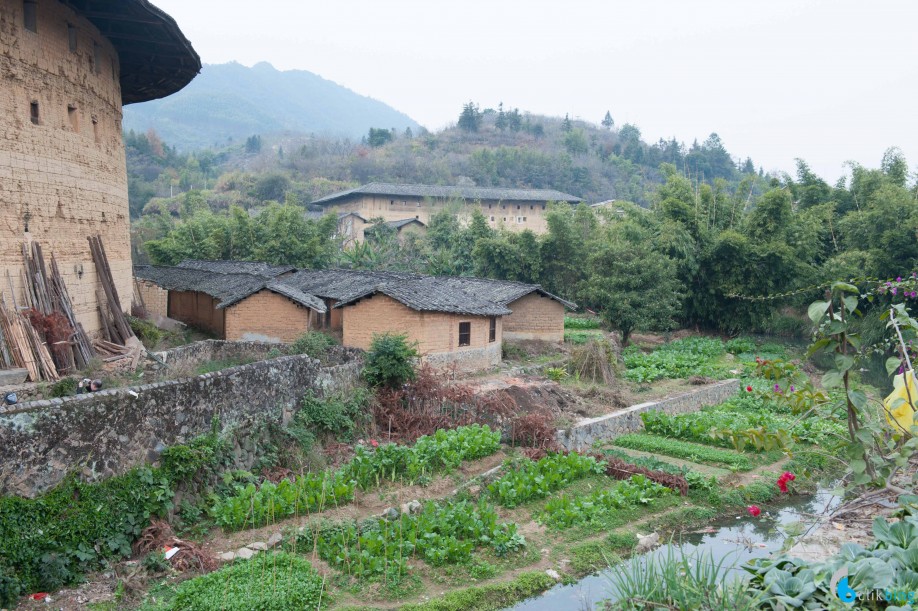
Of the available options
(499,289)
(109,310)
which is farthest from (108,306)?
(499,289)

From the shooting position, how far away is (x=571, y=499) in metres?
11.4

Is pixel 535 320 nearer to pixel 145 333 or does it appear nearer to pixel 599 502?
pixel 145 333

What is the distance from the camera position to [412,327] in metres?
18.3

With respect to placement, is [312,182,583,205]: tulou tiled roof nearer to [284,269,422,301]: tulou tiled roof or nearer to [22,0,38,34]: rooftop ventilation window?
[284,269,422,301]: tulou tiled roof

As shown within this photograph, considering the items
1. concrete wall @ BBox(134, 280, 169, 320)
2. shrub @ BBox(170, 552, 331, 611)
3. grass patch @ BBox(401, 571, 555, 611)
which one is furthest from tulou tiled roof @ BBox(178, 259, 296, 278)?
grass patch @ BBox(401, 571, 555, 611)

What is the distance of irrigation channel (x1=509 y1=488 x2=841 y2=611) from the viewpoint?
8.58 metres

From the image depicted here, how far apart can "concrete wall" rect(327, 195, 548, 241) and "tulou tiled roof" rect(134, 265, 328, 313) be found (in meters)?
26.5

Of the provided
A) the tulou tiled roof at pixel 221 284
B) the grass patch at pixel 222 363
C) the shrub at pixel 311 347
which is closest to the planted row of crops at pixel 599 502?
the shrub at pixel 311 347

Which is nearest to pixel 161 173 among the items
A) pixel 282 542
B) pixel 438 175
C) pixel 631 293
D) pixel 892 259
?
pixel 438 175

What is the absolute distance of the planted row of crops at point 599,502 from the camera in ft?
34.3

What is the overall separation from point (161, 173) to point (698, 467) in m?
73.2

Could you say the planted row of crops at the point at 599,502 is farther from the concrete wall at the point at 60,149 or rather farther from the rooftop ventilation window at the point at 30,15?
the rooftop ventilation window at the point at 30,15

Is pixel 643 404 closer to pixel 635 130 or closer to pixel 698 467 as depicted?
pixel 698 467

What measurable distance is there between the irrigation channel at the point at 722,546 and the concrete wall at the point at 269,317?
13305 mm
